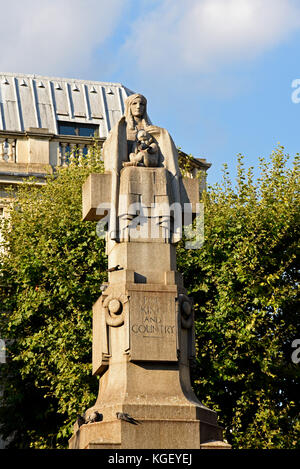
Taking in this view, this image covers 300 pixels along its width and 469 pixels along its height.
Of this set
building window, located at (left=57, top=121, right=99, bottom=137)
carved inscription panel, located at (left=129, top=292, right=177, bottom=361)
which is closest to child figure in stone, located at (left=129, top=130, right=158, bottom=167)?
carved inscription panel, located at (left=129, top=292, right=177, bottom=361)

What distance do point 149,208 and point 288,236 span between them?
46.4 feet

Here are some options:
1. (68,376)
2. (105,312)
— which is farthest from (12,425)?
(105,312)

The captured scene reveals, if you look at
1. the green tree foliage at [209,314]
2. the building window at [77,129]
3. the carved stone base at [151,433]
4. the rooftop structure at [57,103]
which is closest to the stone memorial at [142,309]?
the carved stone base at [151,433]

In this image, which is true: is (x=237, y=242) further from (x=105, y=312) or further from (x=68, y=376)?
(x=105, y=312)

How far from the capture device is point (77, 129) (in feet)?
151

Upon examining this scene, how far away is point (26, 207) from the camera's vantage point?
33.9 m

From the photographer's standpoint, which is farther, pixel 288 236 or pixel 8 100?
pixel 8 100

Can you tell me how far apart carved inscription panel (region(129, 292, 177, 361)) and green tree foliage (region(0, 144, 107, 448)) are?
11.6 m

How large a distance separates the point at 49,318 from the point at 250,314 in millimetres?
5748

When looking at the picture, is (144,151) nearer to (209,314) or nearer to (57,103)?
(209,314)

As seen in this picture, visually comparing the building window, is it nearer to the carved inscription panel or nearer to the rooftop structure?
the rooftop structure

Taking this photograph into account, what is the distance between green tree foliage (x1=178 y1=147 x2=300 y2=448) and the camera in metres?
27.6
